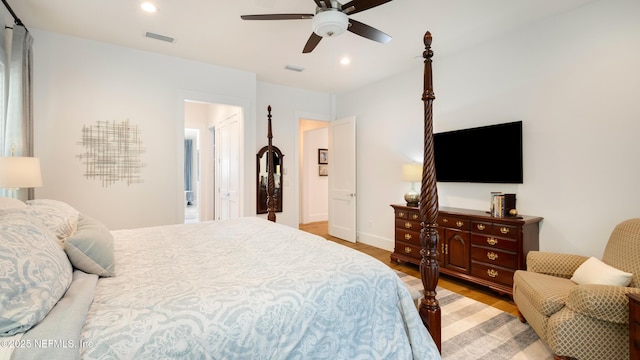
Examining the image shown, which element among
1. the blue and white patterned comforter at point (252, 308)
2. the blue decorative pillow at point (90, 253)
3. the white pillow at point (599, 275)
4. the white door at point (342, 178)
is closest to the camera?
the blue and white patterned comforter at point (252, 308)

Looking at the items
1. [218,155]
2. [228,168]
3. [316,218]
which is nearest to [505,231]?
[228,168]

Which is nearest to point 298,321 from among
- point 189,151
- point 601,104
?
point 601,104

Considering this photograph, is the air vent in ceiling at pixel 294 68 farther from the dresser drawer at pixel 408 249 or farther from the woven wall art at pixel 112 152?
the dresser drawer at pixel 408 249

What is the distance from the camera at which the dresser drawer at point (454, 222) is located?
125 inches

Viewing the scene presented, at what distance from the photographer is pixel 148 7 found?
8.84 ft

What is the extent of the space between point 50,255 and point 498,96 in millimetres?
3943

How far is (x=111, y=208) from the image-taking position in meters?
3.54

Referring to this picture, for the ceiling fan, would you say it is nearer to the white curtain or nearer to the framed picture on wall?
the white curtain

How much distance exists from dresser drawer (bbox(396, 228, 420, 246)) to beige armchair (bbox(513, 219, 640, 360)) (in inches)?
60.2

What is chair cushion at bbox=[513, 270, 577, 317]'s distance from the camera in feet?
6.27

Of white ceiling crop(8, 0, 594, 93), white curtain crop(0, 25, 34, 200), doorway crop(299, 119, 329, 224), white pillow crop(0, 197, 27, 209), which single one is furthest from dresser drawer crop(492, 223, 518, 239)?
doorway crop(299, 119, 329, 224)

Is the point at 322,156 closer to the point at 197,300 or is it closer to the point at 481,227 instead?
the point at 481,227

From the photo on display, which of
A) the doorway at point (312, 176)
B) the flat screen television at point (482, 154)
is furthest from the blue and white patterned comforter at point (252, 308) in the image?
the doorway at point (312, 176)

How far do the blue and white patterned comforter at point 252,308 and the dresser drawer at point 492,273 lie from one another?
1.84 metres
